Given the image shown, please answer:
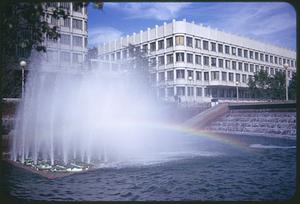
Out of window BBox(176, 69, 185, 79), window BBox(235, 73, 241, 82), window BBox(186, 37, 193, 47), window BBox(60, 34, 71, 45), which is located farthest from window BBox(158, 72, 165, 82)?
window BBox(60, 34, 71, 45)

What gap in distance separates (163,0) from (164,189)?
533 centimetres

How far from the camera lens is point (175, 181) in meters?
9.51

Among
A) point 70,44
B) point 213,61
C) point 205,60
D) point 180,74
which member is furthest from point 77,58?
point 213,61

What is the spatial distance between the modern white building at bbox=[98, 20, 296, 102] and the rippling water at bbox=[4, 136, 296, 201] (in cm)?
3164

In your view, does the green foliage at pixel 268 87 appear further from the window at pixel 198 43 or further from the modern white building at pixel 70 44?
the modern white building at pixel 70 44

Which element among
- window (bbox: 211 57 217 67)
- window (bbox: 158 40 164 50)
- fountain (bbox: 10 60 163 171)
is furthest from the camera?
window (bbox: 211 57 217 67)

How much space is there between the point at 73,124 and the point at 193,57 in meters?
30.0

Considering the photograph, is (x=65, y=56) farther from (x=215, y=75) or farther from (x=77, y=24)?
(x=215, y=75)

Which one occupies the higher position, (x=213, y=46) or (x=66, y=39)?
(x=213, y=46)

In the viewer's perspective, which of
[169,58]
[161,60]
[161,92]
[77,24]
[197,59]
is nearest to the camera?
[77,24]

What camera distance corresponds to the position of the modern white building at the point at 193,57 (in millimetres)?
45812

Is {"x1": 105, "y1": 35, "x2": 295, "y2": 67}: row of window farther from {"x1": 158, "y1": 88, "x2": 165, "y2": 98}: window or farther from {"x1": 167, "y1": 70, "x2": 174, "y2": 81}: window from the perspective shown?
{"x1": 158, "y1": 88, "x2": 165, "y2": 98}: window

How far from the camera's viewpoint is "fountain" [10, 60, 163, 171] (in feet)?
46.2

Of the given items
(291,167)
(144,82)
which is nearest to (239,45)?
(144,82)
